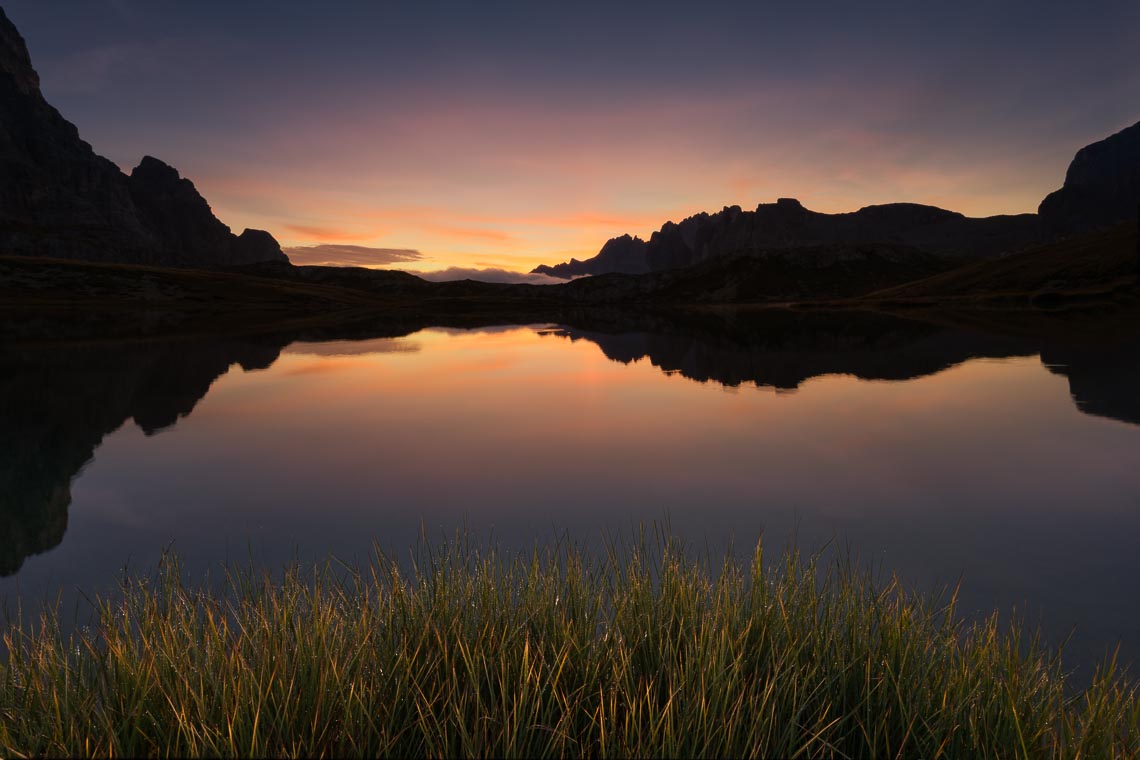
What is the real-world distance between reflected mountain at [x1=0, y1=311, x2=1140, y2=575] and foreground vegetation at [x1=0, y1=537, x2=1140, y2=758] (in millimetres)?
8058

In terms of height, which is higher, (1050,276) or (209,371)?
(1050,276)

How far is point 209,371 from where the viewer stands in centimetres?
3441

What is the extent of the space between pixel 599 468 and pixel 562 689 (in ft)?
38.2

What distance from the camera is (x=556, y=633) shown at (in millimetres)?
5352

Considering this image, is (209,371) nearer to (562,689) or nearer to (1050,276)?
(562,689)

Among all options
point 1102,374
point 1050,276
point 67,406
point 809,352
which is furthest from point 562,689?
point 1050,276

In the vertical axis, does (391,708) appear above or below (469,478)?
above

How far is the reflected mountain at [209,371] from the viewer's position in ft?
50.2

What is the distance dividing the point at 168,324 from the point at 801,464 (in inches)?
2945

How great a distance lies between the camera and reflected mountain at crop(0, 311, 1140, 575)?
50.2ft

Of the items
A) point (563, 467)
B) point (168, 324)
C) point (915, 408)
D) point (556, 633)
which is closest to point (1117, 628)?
point (556, 633)

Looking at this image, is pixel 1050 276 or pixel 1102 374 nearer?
pixel 1102 374

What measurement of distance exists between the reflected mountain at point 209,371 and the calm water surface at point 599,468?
173 millimetres

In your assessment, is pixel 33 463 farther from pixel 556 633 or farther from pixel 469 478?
pixel 556 633
